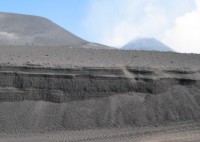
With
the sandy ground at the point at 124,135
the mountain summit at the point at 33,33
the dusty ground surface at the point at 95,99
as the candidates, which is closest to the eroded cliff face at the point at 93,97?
the dusty ground surface at the point at 95,99

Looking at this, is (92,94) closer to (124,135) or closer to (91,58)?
(91,58)

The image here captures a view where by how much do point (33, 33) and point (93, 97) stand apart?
16.1 m

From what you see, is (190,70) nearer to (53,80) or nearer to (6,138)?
(53,80)

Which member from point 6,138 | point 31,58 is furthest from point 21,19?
point 6,138

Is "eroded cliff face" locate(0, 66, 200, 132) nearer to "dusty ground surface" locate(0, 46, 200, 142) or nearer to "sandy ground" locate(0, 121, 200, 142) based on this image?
"dusty ground surface" locate(0, 46, 200, 142)

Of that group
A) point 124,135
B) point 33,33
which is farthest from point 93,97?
point 33,33

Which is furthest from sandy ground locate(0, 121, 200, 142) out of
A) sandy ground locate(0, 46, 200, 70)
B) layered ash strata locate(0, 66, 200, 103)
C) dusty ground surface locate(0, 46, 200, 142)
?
sandy ground locate(0, 46, 200, 70)

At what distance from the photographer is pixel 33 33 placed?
3309cm

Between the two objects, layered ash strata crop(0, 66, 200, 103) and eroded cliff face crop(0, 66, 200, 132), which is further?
layered ash strata crop(0, 66, 200, 103)

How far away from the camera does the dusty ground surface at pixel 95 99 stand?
16.5 meters

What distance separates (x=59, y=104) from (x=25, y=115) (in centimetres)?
146

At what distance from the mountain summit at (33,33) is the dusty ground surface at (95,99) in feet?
38.8

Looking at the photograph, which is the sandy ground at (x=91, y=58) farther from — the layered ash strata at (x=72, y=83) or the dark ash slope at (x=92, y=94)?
the layered ash strata at (x=72, y=83)

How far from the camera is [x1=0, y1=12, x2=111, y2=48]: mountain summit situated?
31844 millimetres
